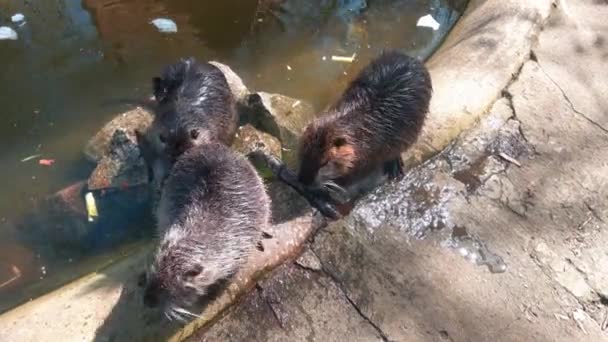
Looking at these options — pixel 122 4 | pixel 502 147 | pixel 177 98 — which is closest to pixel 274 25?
pixel 122 4

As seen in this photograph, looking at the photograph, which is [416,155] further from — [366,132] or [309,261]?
[309,261]

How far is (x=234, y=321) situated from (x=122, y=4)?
12.6 feet

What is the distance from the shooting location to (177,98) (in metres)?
4.20

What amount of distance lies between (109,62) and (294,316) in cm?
317

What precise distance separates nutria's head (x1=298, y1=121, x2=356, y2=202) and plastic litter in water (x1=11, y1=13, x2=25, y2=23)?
3236 mm

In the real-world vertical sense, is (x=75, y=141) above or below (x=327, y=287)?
below

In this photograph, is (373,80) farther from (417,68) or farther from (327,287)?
(327,287)

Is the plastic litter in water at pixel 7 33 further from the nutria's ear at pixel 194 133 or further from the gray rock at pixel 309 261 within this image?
the gray rock at pixel 309 261

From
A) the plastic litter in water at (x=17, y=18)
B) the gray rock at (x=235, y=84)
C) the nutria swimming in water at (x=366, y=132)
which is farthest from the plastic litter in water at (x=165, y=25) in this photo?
the nutria swimming in water at (x=366, y=132)

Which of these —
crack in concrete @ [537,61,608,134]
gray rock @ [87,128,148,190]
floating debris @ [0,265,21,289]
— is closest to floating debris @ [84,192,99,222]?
gray rock @ [87,128,148,190]

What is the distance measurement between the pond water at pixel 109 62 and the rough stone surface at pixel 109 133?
0.10 meters

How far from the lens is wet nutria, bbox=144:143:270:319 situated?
281 centimetres

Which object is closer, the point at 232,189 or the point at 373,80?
the point at 232,189

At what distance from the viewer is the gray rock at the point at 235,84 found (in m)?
4.81
